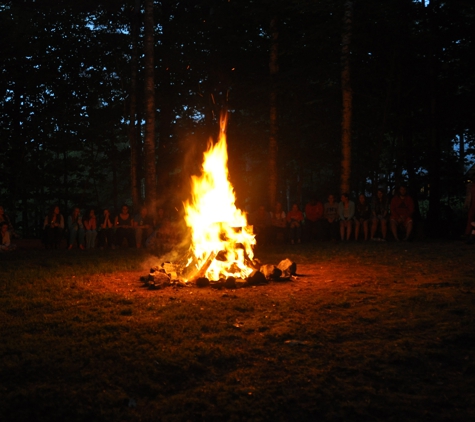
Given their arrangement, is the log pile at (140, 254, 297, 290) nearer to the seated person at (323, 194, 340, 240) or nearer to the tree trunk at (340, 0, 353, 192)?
the seated person at (323, 194, 340, 240)

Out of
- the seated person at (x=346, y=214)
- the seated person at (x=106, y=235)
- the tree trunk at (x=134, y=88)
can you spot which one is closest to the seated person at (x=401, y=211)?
the seated person at (x=346, y=214)

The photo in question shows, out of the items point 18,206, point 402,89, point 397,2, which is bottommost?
point 18,206

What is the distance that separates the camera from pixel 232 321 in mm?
6684

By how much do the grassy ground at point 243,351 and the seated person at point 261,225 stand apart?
7835mm

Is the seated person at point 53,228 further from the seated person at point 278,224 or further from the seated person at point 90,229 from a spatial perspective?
the seated person at point 278,224

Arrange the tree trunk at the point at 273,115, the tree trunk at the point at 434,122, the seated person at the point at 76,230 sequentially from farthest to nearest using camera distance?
the tree trunk at the point at 273,115 → the tree trunk at the point at 434,122 → the seated person at the point at 76,230

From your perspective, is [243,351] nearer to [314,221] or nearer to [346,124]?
[314,221]

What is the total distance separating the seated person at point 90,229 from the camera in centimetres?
1742

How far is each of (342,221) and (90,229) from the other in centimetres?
865

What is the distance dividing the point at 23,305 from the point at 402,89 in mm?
17940

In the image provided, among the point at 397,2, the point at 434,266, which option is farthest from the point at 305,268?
the point at 397,2

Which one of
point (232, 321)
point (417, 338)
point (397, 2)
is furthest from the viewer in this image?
point (397, 2)

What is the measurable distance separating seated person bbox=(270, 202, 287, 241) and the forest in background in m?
4.23

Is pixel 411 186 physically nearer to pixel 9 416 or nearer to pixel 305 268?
pixel 305 268
